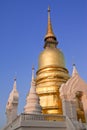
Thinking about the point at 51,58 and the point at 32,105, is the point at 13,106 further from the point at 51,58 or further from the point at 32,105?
the point at 51,58

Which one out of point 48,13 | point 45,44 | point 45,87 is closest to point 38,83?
point 45,87

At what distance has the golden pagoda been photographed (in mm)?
19375

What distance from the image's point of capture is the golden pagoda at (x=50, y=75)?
63.6ft

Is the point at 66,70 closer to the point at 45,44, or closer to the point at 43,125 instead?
the point at 45,44

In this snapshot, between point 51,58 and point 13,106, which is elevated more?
point 51,58

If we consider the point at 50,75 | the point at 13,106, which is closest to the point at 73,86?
the point at 50,75

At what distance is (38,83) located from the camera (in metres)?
22.2

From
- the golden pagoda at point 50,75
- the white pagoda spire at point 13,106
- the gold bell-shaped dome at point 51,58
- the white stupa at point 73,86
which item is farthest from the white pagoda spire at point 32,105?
the gold bell-shaped dome at point 51,58

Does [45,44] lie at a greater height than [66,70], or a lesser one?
greater

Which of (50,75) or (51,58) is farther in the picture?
(51,58)

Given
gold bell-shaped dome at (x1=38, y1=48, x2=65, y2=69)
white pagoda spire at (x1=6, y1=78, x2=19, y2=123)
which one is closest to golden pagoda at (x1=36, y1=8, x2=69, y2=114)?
gold bell-shaped dome at (x1=38, y1=48, x2=65, y2=69)

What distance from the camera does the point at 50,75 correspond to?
22.2 metres

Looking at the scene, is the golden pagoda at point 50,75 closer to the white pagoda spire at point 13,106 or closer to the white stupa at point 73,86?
the white pagoda spire at point 13,106

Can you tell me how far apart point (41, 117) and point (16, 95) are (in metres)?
5.08
